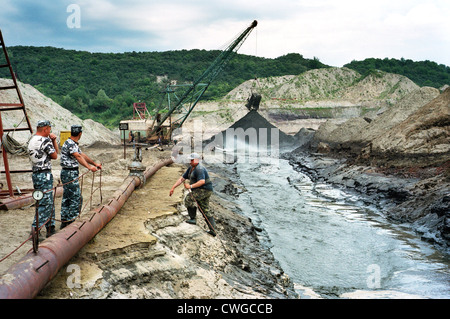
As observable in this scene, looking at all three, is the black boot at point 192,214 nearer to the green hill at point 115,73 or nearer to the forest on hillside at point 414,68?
the green hill at point 115,73

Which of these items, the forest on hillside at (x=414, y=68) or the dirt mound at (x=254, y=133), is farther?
the forest on hillside at (x=414, y=68)

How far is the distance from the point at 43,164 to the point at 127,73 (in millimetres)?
125617

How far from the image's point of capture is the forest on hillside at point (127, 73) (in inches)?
3595

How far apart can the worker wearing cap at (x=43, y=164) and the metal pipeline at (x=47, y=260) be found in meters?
0.57

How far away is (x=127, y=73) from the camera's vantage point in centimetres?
12719

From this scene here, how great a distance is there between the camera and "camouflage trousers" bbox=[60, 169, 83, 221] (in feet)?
24.6

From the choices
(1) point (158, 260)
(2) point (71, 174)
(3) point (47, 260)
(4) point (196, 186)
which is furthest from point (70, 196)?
(4) point (196, 186)

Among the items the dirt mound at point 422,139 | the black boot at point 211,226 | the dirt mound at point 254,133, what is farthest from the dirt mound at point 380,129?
the black boot at point 211,226

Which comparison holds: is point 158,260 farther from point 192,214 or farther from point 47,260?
point 192,214

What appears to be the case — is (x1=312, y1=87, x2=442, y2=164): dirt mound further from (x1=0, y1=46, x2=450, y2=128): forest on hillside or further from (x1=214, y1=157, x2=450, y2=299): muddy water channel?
(x1=0, y1=46, x2=450, y2=128): forest on hillside

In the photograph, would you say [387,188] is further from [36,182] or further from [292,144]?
[292,144]

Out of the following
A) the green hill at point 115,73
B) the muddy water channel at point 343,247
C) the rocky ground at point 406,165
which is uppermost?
the green hill at point 115,73
